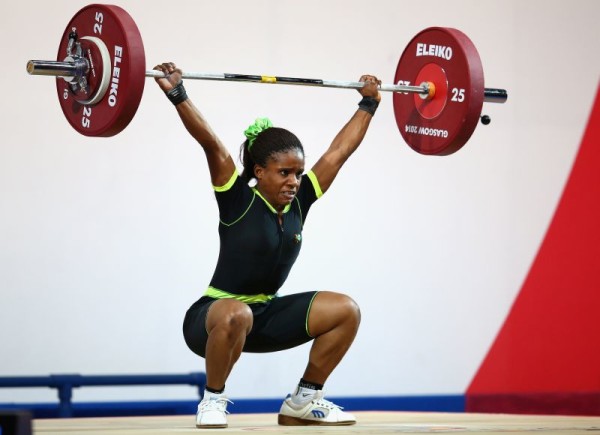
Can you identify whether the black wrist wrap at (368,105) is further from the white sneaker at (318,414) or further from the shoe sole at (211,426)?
the shoe sole at (211,426)

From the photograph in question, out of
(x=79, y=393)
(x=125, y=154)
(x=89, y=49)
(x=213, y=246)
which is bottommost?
(x=79, y=393)

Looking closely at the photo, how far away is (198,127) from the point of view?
3320 millimetres

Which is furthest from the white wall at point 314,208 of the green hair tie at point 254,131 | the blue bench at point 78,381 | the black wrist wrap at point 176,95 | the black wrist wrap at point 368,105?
the black wrist wrap at point 176,95

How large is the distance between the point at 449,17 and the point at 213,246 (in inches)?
73.7

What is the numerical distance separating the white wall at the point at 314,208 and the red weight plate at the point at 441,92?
5.01ft

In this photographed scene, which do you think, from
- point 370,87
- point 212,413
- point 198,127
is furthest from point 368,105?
point 212,413

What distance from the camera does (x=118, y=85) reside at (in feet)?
11.0

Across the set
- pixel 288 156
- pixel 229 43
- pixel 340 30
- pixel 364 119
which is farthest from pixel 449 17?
pixel 288 156

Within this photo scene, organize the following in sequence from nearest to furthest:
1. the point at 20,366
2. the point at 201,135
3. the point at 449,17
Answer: the point at 201,135 → the point at 20,366 → the point at 449,17

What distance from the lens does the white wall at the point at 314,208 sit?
5.14 m

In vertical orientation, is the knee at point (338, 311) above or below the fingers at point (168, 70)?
below

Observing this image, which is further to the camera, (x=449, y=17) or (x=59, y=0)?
(x=449, y=17)

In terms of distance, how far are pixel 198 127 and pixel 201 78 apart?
232 millimetres

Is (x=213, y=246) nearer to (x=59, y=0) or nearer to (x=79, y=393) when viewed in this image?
(x=79, y=393)
